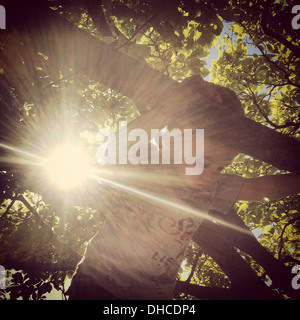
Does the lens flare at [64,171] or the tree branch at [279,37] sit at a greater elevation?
the tree branch at [279,37]

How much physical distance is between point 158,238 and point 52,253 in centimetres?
306

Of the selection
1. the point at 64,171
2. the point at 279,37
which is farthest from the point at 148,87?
the point at 279,37

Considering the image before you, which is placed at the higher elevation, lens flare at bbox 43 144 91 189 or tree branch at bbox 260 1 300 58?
tree branch at bbox 260 1 300 58

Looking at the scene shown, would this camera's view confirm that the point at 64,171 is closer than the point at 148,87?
No

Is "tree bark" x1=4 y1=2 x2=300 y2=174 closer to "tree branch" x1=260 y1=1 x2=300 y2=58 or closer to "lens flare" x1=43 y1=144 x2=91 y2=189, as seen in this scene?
"lens flare" x1=43 y1=144 x2=91 y2=189

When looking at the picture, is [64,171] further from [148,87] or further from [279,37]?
[279,37]

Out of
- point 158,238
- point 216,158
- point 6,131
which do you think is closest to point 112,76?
point 6,131

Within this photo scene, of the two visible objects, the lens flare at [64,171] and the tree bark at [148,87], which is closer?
the tree bark at [148,87]

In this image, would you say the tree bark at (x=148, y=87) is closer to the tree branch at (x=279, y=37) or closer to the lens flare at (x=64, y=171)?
the lens flare at (x=64, y=171)

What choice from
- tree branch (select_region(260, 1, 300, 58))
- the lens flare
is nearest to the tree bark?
the lens flare

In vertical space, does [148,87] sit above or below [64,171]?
above

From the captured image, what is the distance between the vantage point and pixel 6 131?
153 centimetres

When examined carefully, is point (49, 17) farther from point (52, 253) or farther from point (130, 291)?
point (52, 253)

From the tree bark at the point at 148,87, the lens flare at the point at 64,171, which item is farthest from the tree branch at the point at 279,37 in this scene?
the lens flare at the point at 64,171
